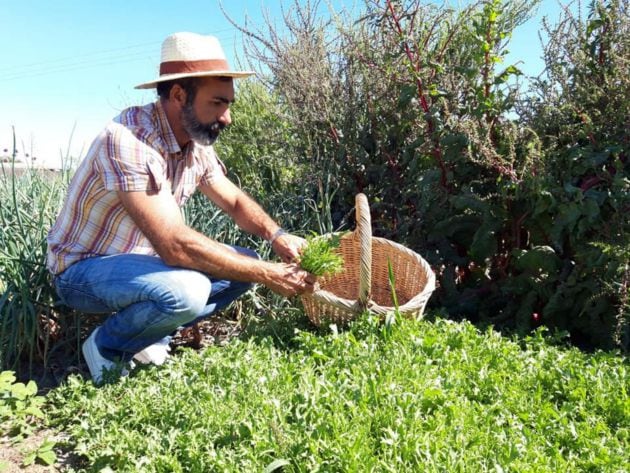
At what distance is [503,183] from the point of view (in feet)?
10.8

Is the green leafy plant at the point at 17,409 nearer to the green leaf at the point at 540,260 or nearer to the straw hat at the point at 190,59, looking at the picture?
the straw hat at the point at 190,59

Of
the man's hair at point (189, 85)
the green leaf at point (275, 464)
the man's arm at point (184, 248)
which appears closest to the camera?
the green leaf at point (275, 464)

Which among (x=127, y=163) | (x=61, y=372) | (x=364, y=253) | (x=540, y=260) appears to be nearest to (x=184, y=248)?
(x=127, y=163)

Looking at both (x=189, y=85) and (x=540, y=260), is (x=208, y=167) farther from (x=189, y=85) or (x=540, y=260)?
(x=540, y=260)

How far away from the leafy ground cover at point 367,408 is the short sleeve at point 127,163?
0.87m

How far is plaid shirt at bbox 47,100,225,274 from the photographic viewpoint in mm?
2762

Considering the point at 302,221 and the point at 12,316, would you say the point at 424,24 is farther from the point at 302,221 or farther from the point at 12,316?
the point at 12,316

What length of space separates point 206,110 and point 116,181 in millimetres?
568

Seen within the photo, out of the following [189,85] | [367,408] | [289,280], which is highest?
[189,85]

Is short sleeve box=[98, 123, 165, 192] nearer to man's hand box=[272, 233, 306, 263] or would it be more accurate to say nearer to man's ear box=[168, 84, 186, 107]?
man's ear box=[168, 84, 186, 107]

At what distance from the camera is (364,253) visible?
2852 mm

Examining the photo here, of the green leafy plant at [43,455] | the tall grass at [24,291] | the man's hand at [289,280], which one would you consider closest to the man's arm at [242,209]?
the man's hand at [289,280]

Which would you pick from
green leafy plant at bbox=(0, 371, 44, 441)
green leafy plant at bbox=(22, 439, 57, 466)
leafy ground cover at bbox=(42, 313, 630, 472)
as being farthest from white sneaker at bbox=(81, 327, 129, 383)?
green leafy plant at bbox=(22, 439, 57, 466)

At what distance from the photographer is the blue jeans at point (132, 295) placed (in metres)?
2.83
